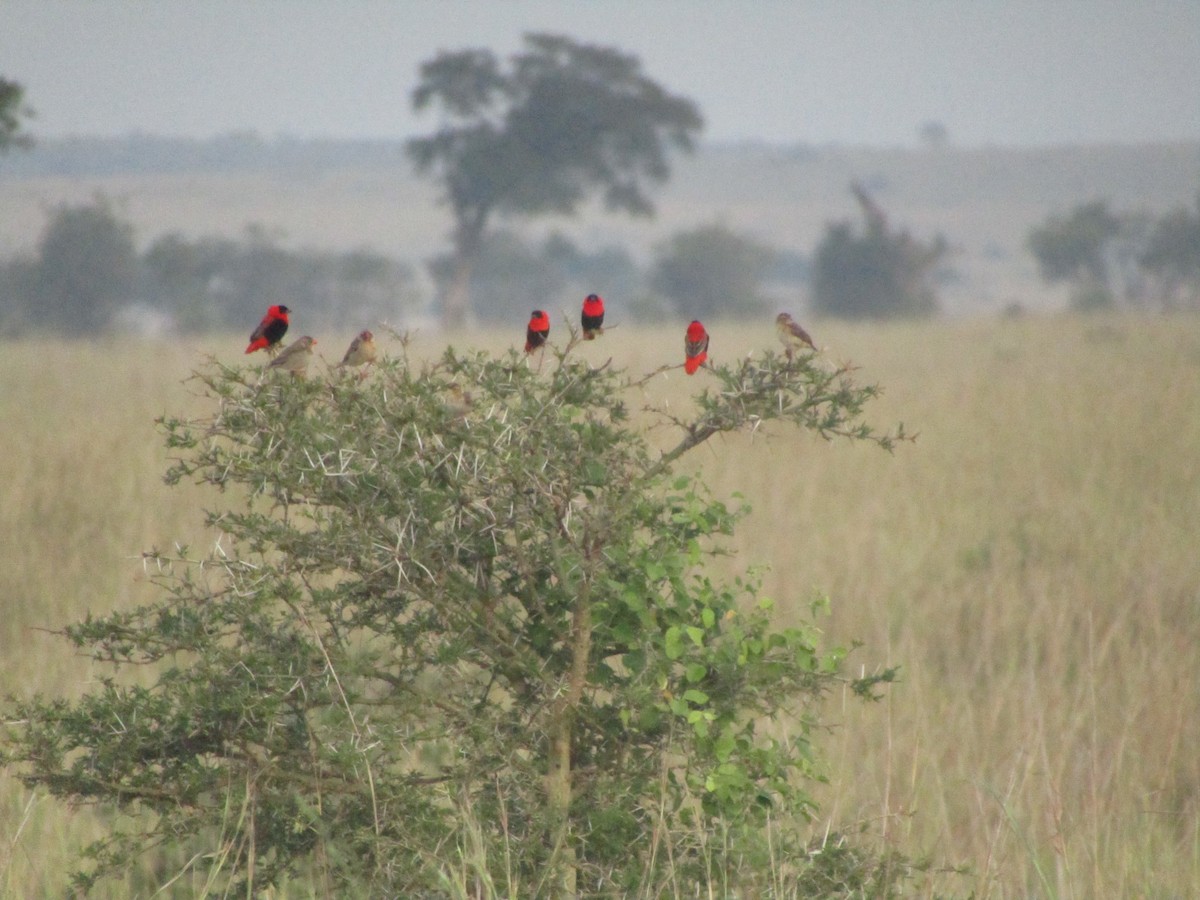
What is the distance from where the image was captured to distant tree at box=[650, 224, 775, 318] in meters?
44.0

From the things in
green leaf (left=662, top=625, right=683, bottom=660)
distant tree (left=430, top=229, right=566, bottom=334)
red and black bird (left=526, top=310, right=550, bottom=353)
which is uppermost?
red and black bird (left=526, top=310, right=550, bottom=353)

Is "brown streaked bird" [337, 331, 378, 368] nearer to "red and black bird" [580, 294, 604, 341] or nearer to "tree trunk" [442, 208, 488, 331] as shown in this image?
"red and black bird" [580, 294, 604, 341]

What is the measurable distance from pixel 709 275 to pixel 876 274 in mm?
7985

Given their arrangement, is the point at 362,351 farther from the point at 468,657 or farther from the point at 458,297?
the point at 458,297

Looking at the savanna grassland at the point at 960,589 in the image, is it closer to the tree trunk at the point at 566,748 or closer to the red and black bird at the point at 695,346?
the red and black bird at the point at 695,346

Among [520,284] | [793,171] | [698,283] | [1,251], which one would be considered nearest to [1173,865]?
[1,251]

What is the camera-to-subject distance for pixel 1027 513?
8.32 meters

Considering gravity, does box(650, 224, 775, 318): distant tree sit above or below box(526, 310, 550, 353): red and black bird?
below

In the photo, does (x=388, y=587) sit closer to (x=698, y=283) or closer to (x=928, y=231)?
(x=698, y=283)

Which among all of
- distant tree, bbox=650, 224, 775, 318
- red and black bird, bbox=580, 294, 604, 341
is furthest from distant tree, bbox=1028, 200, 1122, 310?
red and black bird, bbox=580, 294, 604, 341

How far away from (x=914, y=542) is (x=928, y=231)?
334 feet

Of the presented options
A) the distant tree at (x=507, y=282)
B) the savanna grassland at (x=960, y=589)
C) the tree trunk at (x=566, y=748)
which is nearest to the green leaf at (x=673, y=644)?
the tree trunk at (x=566, y=748)

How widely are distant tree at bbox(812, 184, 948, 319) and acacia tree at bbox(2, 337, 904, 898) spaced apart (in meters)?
34.8

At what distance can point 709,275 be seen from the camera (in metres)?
44.9
